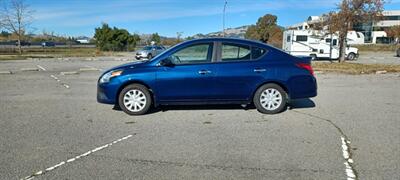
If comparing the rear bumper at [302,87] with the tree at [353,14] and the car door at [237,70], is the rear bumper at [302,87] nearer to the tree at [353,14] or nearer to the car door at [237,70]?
the car door at [237,70]

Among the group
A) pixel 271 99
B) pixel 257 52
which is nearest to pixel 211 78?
pixel 257 52

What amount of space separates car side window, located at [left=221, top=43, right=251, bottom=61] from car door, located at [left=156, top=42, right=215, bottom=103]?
29cm

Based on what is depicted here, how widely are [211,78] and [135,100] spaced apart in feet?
5.50

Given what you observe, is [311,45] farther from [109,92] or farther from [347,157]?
[347,157]

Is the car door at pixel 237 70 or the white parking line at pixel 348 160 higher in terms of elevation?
the car door at pixel 237 70

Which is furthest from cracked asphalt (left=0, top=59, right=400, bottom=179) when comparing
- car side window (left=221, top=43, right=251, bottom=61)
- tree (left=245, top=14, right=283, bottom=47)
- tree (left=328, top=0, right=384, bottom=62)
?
tree (left=245, top=14, right=283, bottom=47)

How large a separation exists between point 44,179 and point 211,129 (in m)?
2.83

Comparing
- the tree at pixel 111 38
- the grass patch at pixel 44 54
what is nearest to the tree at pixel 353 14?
the grass patch at pixel 44 54

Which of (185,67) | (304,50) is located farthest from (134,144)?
(304,50)

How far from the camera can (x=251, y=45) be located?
21.9 feet

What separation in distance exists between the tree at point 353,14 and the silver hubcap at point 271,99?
15.3 meters

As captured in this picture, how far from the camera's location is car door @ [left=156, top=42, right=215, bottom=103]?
6.46 metres

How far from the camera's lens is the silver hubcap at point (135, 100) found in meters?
6.61

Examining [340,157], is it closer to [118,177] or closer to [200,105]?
[118,177]
